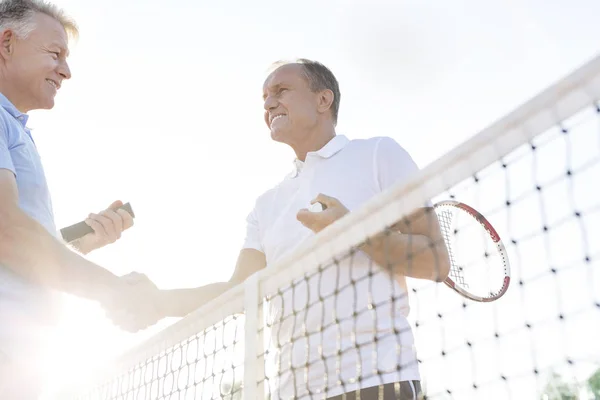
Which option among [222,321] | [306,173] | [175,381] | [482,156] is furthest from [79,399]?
[482,156]

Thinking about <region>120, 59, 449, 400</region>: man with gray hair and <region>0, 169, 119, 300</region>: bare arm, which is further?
<region>120, 59, 449, 400</region>: man with gray hair

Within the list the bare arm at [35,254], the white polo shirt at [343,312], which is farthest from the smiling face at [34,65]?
the white polo shirt at [343,312]

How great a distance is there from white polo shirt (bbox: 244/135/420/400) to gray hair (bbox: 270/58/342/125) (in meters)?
0.60

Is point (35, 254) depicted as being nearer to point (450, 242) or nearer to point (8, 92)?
point (8, 92)

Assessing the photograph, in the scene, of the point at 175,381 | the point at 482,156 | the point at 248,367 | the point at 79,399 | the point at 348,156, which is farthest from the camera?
the point at 79,399

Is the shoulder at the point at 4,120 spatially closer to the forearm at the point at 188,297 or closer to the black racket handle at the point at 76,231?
the black racket handle at the point at 76,231

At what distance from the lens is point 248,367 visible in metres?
3.00

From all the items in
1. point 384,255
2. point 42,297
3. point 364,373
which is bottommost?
point 364,373

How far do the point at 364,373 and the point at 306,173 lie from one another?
41.9 inches

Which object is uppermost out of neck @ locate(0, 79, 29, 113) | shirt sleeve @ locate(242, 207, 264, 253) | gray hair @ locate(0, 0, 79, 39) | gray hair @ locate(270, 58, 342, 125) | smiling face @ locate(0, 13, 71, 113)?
gray hair @ locate(270, 58, 342, 125)

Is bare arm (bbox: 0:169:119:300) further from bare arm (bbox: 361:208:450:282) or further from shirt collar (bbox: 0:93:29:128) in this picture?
bare arm (bbox: 361:208:450:282)

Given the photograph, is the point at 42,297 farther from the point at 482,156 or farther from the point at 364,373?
the point at 482,156

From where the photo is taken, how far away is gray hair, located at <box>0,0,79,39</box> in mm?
3033

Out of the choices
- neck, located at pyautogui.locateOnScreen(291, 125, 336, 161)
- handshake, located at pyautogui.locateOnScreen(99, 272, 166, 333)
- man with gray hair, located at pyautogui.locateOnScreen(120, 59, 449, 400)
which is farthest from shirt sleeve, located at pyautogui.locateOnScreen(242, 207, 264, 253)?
handshake, located at pyautogui.locateOnScreen(99, 272, 166, 333)
